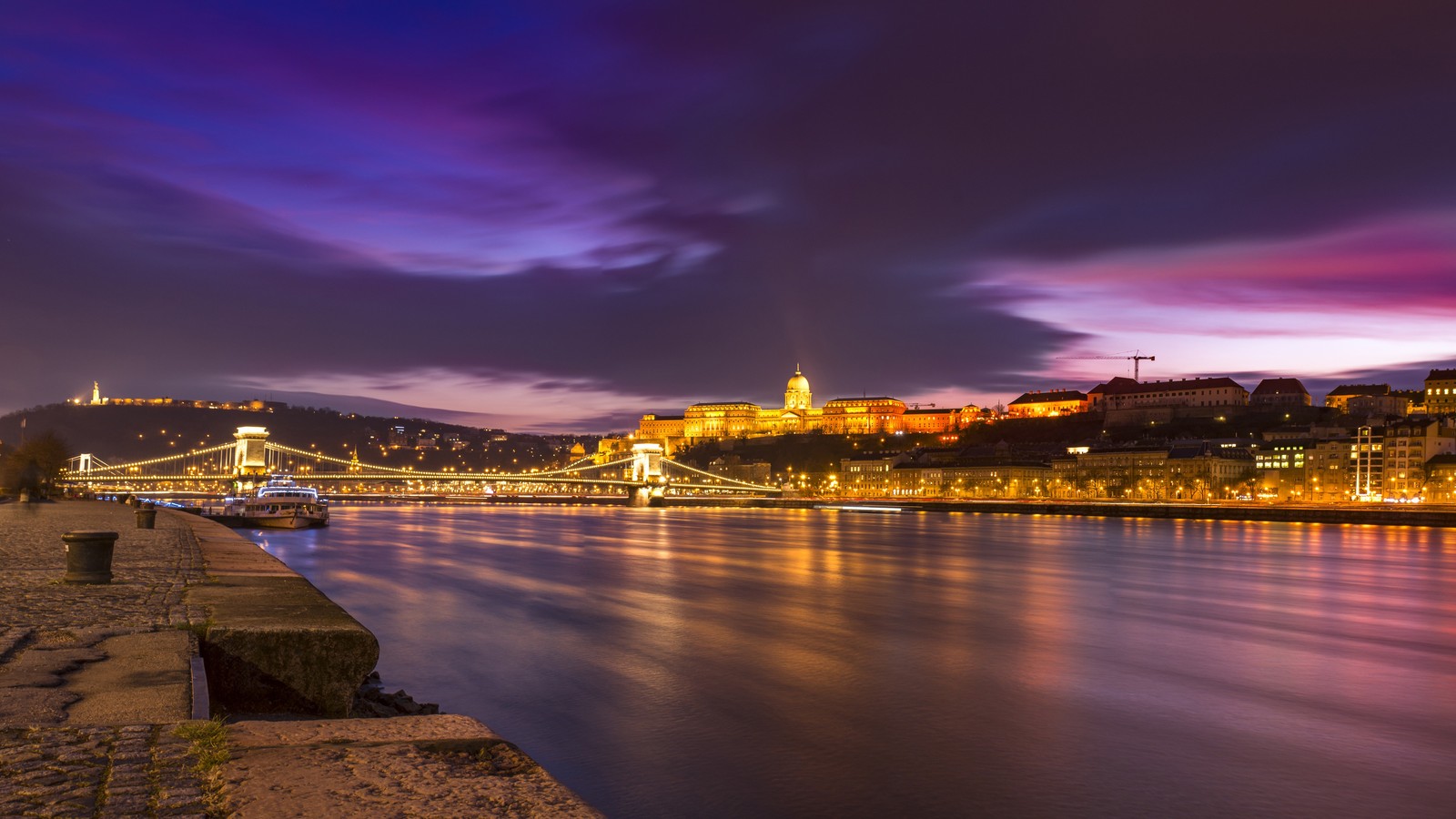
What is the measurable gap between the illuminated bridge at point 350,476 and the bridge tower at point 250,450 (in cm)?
8

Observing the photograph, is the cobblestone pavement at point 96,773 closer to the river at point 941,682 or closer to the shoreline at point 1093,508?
the river at point 941,682

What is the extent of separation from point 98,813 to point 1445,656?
732 inches

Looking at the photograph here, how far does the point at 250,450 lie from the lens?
101 metres

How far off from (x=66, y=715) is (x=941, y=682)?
10.1m

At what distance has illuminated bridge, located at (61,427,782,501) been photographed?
9138 cm

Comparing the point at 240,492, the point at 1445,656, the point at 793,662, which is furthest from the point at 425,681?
the point at 240,492

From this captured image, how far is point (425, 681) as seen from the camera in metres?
12.7

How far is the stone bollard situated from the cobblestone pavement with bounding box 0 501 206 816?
14cm

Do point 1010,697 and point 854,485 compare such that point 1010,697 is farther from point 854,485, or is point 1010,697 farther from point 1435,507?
point 854,485

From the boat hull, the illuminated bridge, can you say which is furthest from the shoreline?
the boat hull

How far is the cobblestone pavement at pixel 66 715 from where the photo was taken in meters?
3.54

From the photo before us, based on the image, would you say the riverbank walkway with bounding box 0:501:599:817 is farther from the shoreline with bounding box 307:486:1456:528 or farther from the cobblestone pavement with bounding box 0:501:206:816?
the shoreline with bounding box 307:486:1456:528

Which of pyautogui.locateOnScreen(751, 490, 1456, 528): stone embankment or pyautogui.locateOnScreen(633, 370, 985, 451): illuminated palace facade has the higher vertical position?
pyautogui.locateOnScreen(633, 370, 985, 451): illuminated palace facade

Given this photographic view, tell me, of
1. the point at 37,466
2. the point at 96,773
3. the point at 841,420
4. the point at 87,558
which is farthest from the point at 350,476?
the point at 841,420
